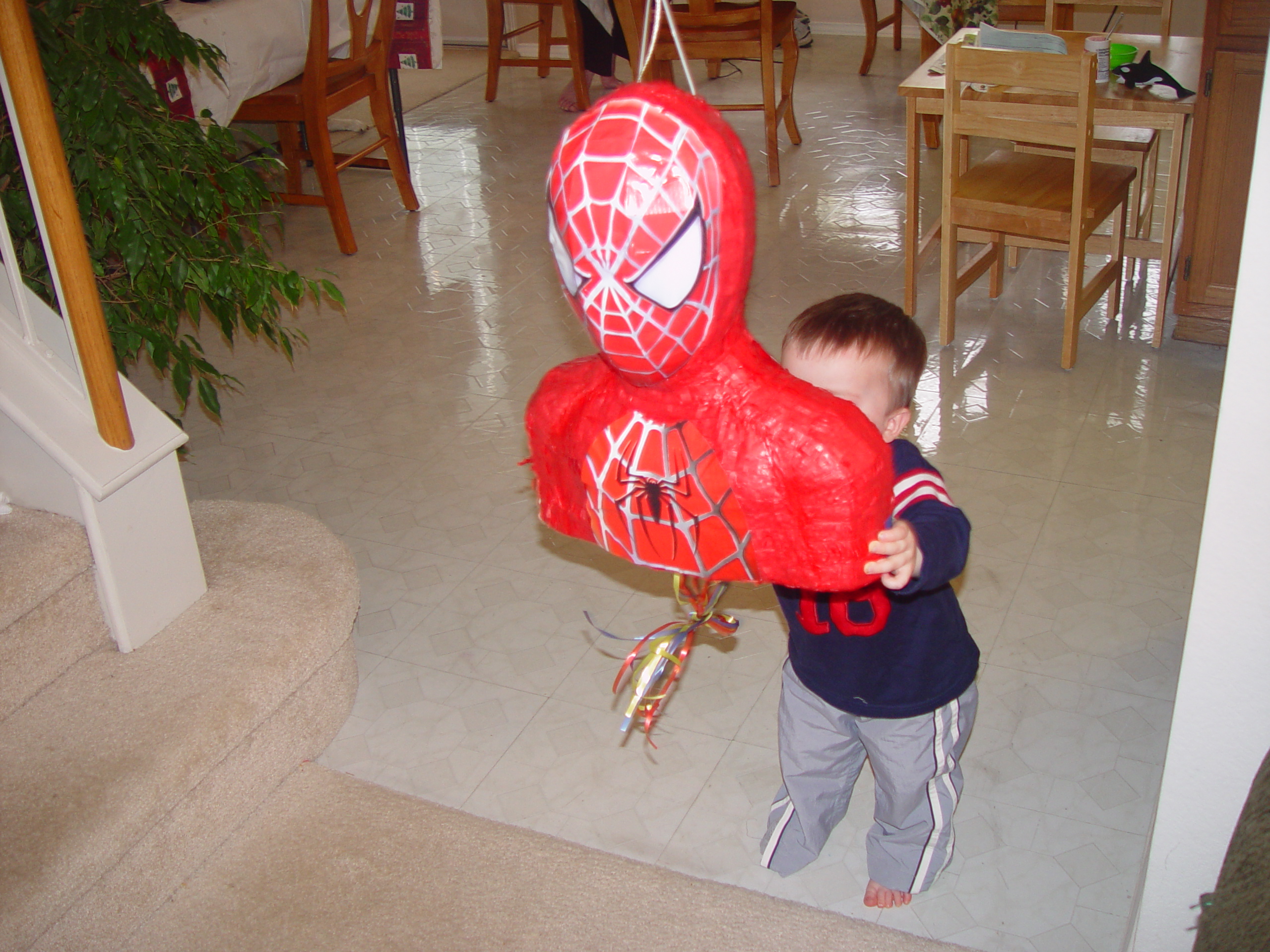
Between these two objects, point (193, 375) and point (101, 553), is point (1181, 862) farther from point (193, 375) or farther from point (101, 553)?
point (193, 375)

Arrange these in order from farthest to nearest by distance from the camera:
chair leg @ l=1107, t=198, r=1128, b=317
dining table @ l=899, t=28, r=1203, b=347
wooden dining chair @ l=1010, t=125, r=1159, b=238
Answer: wooden dining chair @ l=1010, t=125, r=1159, b=238, chair leg @ l=1107, t=198, r=1128, b=317, dining table @ l=899, t=28, r=1203, b=347

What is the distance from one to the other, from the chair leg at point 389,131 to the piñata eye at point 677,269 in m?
3.39

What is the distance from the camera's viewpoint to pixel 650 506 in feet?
2.92

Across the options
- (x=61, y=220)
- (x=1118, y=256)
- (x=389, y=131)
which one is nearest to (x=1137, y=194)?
(x=1118, y=256)

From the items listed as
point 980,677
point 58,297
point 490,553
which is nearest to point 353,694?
point 490,553

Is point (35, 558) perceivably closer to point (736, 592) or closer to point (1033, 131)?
point (736, 592)

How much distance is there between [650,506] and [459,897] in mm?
972

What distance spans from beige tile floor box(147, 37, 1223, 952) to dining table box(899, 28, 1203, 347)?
0.48 feet

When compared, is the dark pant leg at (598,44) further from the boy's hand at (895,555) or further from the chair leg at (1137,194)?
the boy's hand at (895,555)

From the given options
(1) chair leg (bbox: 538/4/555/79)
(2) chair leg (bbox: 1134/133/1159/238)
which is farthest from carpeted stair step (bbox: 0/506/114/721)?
(1) chair leg (bbox: 538/4/555/79)

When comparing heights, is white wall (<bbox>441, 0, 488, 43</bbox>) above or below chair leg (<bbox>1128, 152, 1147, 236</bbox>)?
above

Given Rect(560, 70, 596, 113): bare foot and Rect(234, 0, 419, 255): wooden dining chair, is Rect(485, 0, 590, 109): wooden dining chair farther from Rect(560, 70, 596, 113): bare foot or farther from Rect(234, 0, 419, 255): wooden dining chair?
Rect(234, 0, 419, 255): wooden dining chair

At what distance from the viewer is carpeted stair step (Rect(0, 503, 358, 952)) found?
1.52 metres

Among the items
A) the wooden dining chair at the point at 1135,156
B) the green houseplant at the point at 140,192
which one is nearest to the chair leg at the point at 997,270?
the wooden dining chair at the point at 1135,156
